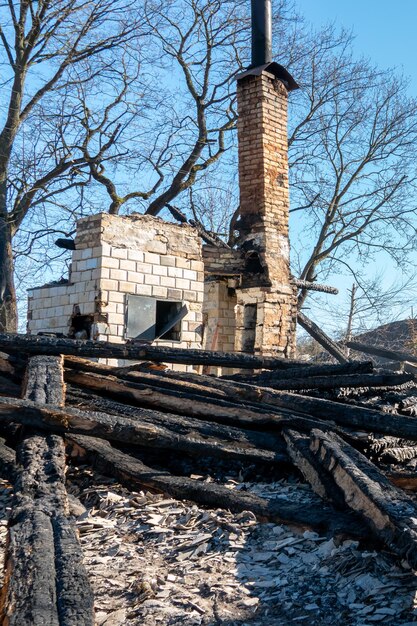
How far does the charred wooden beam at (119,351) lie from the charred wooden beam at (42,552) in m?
1.82

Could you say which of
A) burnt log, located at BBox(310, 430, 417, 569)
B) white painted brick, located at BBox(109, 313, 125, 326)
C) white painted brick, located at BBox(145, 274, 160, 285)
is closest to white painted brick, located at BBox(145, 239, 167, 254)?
white painted brick, located at BBox(145, 274, 160, 285)

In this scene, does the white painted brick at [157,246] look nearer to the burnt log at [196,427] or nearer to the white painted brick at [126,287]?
the white painted brick at [126,287]

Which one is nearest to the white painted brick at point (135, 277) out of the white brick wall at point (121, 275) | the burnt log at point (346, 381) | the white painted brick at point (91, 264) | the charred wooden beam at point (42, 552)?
the white brick wall at point (121, 275)

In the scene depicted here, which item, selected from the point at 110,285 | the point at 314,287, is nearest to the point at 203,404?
the point at 110,285

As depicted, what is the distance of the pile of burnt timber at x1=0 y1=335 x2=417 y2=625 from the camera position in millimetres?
2787

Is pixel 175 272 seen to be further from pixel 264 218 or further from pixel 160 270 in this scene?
pixel 264 218

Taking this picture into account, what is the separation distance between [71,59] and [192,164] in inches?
185

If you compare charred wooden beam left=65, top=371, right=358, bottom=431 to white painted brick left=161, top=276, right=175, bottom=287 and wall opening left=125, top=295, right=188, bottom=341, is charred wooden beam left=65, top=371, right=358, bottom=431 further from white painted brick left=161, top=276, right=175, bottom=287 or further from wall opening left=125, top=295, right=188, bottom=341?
white painted brick left=161, top=276, right=175, bottom=287

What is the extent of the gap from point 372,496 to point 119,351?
326 cm

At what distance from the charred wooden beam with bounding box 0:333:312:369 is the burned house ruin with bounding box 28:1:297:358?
421cm

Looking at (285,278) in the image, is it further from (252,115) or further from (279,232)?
(252,115)

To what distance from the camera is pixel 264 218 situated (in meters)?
13.1

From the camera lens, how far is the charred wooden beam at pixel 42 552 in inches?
89.4

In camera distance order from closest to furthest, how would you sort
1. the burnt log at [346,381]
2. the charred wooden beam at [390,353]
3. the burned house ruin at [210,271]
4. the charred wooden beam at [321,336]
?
1. the burnt log at [346,381]
2. the burned house ruin at [210,271]
3. the charred wooden beam at [321,336]
4. the charred wooden beam at [390,353]
